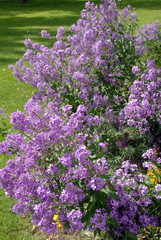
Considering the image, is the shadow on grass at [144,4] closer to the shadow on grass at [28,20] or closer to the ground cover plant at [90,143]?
the shadow on grass at [28,20]

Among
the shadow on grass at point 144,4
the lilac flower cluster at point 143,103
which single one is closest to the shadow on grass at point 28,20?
the shadow on grass at point 144,4

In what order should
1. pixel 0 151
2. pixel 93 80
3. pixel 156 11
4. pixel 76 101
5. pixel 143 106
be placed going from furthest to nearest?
pixel 156 11
pixel 76 101
pixel 93 80
pixel 143 106
pixel 0 151

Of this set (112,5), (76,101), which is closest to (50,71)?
(76,101)

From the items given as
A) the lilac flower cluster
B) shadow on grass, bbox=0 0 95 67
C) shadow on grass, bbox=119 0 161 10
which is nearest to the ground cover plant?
the lilac flower cluster

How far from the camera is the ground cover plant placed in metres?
2.71

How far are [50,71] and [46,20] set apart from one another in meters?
14.1

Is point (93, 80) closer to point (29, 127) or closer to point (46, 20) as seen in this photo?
point (29, 127)

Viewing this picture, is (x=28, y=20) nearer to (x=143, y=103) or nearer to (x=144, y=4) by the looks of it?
(x=144, y=4)

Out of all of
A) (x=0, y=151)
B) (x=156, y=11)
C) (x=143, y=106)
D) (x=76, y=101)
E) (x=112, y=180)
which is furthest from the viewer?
(x=156, y=11)

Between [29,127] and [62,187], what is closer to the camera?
[62,187]

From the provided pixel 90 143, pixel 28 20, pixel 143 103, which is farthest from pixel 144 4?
pixel 90 143

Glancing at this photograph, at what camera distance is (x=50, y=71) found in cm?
450

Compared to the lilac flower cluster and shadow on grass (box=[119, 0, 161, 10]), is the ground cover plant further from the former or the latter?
shadow on grass (box=[119, 0, 161, 10])

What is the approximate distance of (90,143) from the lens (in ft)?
10.8
